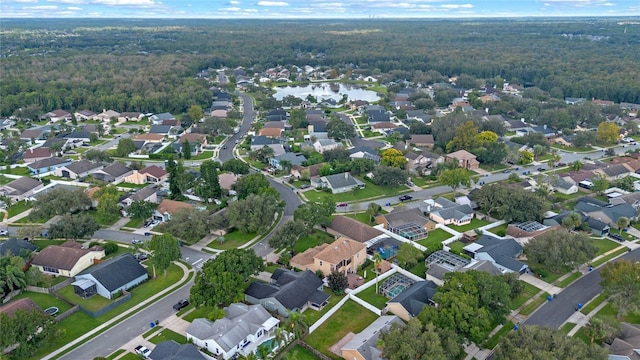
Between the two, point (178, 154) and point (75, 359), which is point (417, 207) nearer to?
point (75, 359)

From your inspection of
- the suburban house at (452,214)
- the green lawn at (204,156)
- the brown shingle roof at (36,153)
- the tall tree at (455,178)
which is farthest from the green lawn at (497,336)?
the brown shingle roof at (36,153)

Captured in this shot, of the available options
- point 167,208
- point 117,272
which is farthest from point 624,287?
point 167,208

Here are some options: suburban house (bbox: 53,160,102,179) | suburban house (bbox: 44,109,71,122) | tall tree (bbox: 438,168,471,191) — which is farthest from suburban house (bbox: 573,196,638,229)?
suburban house (bbox: 44,109,71,122)

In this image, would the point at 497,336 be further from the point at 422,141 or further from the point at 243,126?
the point at 243,126

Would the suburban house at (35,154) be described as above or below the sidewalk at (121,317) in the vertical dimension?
above

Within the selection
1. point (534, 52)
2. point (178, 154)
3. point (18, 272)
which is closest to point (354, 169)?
point (178, 154)

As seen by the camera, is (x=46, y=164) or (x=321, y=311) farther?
(x=46, y=164)

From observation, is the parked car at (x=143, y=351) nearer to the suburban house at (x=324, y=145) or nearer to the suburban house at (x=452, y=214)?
the suburban house at (x=452, y=214)
